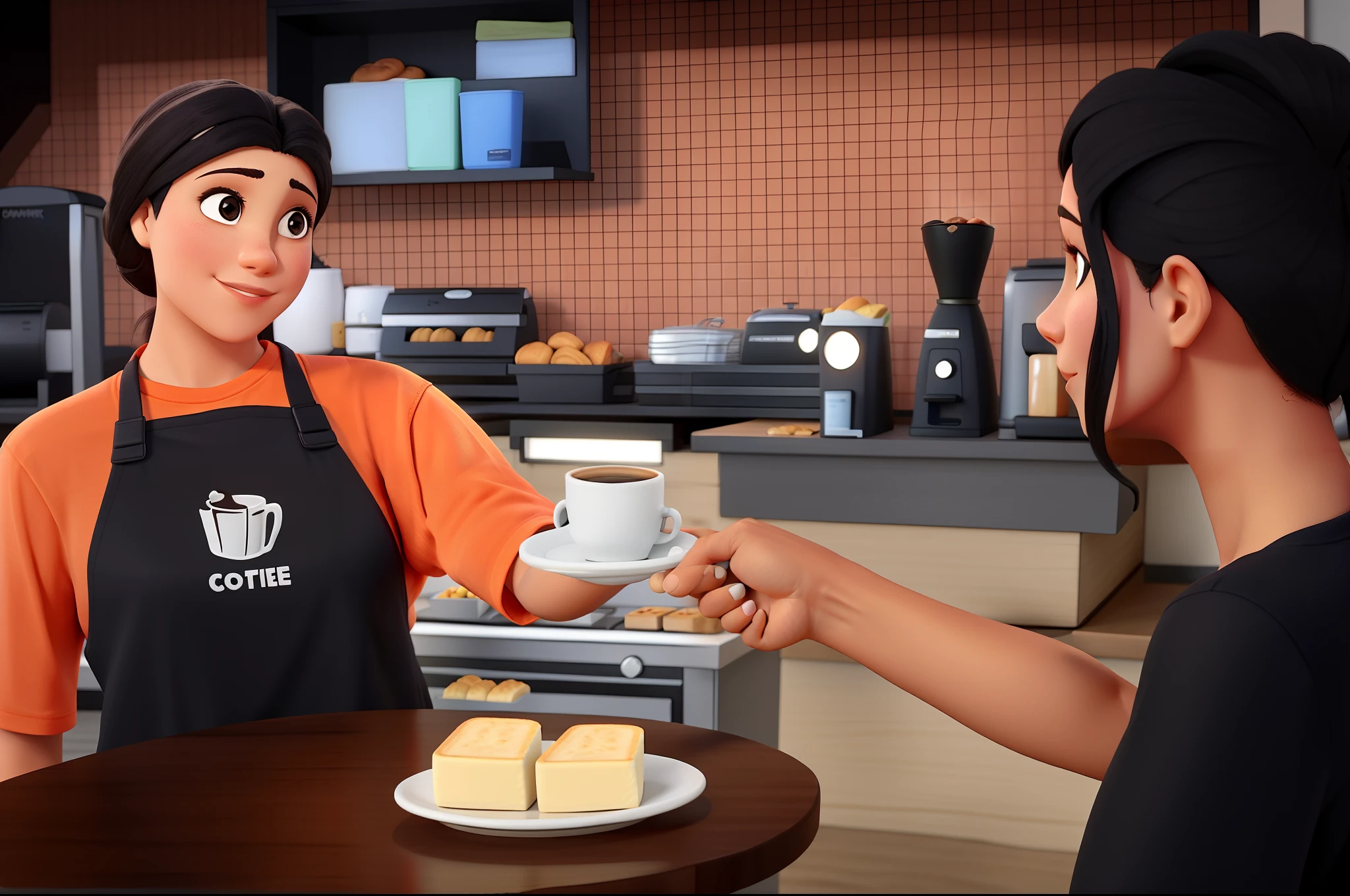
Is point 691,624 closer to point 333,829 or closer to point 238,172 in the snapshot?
point 238,172

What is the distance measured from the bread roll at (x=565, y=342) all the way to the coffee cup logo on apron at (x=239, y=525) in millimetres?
1836

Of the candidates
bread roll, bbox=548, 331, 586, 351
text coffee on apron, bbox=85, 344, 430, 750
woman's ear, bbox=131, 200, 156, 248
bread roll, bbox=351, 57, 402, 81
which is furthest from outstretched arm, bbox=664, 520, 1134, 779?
bread roll, bbox=351, 57, 402, 81

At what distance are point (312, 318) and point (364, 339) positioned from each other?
0.52 ft

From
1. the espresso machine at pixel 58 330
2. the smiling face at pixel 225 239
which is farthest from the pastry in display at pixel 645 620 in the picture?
the espresso machine at pixel 58 330

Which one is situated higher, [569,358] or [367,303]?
[367,303]

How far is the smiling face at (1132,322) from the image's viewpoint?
2.58 ft

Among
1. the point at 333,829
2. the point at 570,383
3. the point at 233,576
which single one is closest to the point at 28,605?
the point at 233,576

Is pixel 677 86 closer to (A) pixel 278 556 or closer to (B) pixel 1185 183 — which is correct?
(A) pixel 278 556

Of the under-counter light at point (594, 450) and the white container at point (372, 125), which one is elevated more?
the white container at point (372, 125)

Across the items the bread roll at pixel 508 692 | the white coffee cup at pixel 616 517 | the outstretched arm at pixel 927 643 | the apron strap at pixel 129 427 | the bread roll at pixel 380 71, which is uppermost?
the bread roll at pixel 380 71

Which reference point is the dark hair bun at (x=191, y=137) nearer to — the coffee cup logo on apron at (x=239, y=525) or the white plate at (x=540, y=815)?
the coffee cup logo on apron at (x=239, y=525)

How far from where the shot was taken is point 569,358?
119 inches

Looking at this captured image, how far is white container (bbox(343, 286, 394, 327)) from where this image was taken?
339 cm

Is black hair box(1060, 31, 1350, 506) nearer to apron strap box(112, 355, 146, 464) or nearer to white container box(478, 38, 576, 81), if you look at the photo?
apron strap box(112, 355, 146, 464)
